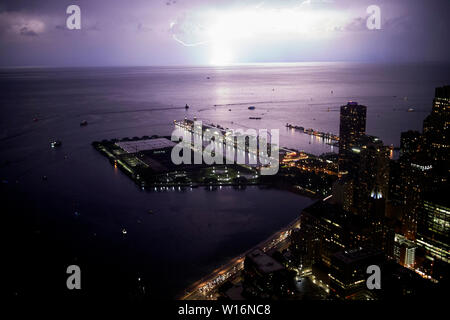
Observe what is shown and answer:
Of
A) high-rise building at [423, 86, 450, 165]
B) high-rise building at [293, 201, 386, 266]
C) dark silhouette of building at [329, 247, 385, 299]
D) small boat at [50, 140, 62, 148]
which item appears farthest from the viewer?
small boat at [50, 140, 62, 148]

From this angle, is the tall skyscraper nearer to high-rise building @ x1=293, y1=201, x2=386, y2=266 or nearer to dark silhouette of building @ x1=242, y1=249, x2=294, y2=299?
high-rise building @ x1=293, y1=201, x2=386, y2=266

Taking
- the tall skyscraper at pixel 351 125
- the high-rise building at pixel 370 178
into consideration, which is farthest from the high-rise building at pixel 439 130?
the high-rise building at pixel 370 178

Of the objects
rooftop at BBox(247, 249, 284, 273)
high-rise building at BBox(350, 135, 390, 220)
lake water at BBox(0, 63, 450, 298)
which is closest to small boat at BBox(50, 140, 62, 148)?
lake water at BBox(0, 63, 450, 298)

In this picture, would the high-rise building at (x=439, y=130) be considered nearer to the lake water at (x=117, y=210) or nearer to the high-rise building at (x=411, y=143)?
the high-rise building at (x=411, y=143)

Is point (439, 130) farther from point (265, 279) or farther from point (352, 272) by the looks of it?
point (265, 279)

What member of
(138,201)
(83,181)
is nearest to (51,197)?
(83,181)

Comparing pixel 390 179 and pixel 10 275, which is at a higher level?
pixel 390 179

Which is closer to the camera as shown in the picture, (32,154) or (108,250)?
(108,250)

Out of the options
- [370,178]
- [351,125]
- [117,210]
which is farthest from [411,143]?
[117,210]

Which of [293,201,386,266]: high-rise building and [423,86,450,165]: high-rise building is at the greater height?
[423,86,450,165]: high-rise building
